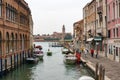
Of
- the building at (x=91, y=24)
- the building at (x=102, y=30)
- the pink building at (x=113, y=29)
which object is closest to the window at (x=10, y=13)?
the pink building at (x=113, y=29)

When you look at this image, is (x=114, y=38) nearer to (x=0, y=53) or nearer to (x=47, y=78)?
(x=47, y=78)

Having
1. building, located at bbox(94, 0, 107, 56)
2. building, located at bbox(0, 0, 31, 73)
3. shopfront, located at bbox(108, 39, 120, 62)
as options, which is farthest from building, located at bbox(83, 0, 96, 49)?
building, located at bbox(0, 0, 31, 73)

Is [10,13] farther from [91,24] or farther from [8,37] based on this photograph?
[91,24]

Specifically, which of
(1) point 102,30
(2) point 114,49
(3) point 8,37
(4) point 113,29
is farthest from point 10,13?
(1) point 102,30

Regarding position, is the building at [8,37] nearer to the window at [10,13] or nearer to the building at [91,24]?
the window at [10,13]

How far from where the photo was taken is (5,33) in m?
32.3

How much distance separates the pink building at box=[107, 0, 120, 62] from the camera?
116ft

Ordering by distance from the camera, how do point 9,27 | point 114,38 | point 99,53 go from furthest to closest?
1. point 99,53
2. point 114,38
3. point 9,27

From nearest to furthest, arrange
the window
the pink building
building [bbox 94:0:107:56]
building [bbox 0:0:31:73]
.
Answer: building [bbox 0:0:31:73] < the window < the pink building < building [bbox 94:0:107:56]

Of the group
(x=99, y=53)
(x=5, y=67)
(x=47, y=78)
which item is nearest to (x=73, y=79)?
(x=47, y=78)

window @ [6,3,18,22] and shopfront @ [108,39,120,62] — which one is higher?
window @ [6,3,18,22]

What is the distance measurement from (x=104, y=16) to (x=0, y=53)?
20396 mm

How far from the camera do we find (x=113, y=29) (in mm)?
38375

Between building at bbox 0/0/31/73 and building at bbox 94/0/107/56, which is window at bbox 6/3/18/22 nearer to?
building at bbox 0/0/31/73
